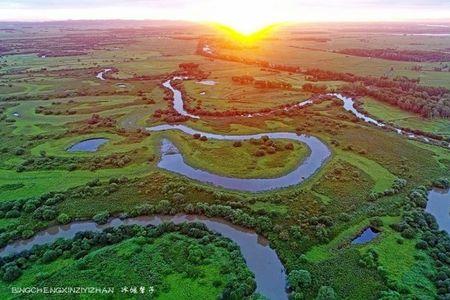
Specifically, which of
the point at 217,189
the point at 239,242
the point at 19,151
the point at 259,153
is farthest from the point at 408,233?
the point at 19,151

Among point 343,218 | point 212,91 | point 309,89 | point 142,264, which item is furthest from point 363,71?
point 142,264

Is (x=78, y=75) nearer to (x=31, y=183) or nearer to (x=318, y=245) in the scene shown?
(x=31, y=183)

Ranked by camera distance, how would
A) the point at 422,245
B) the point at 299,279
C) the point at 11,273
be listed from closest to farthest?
1. the point at 11,273
2. the point at 299,279
3. the point at 422,245

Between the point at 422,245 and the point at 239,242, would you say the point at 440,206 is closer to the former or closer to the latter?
the point at 422,245

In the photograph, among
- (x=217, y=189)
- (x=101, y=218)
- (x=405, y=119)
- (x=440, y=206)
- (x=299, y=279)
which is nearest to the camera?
(x=299, y=279)

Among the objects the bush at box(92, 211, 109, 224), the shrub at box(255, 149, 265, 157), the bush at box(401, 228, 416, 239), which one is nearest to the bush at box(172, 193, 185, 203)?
the bush at box(92, 211, 109, 224)

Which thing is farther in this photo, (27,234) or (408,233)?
(27,234)
